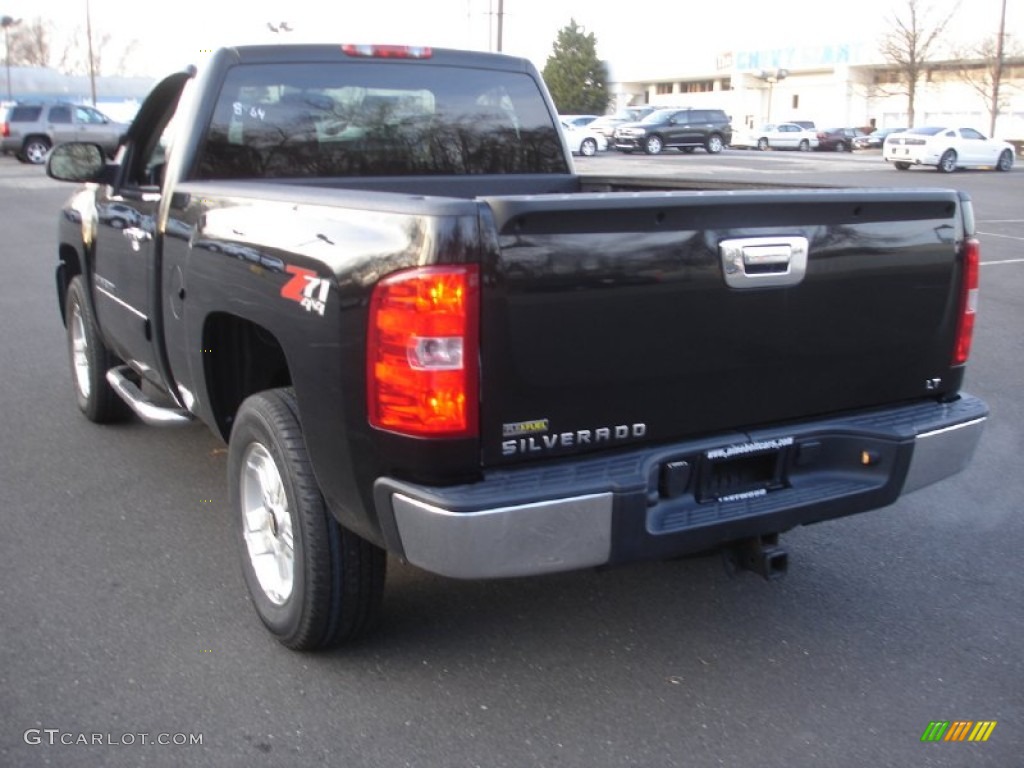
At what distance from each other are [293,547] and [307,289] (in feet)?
2.80

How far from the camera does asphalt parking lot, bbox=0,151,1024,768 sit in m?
3.04

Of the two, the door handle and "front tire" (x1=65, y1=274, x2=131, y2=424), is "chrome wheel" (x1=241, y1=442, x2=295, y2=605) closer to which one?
the door handle

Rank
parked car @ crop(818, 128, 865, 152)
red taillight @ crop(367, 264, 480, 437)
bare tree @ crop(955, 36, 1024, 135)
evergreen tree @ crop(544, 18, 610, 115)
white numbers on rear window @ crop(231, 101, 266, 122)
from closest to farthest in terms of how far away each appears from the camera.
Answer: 1. red taillight @ crop(367, 264, 480, 437)
2. white numbers on rear window @ crop(231, 101, 266, 122)
3. parked car @ crop(818, 128, 865, 152)
4. bare tree @ crop(955, 36, 1024, 135)
5. evergreen tree @ crop(544, 18, 610, 115)

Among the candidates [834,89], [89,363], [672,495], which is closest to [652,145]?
[834,89]

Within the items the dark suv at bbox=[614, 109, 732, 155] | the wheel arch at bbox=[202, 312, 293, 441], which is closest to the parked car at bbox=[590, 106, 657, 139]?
the dark suv at bbox=[614, 109, 732, 155]

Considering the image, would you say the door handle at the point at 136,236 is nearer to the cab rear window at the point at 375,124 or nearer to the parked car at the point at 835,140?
the cab rear window at the point at 375,124

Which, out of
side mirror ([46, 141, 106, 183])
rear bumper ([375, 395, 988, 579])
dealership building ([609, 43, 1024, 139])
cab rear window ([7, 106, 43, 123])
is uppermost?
dealership building ([609, 43, 1024, 139])

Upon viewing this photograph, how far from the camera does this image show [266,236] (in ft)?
10.7

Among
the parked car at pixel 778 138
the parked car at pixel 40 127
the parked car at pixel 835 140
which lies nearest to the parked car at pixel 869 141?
the parked car at pixel 835 140

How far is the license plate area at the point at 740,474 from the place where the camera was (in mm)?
3113

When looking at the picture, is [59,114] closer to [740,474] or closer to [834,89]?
[740,474]

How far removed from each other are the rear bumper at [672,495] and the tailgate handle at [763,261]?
18.4 inches

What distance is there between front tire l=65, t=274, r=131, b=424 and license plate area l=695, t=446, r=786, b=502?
3.66 m

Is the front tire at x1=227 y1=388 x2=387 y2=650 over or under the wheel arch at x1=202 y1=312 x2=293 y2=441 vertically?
under
